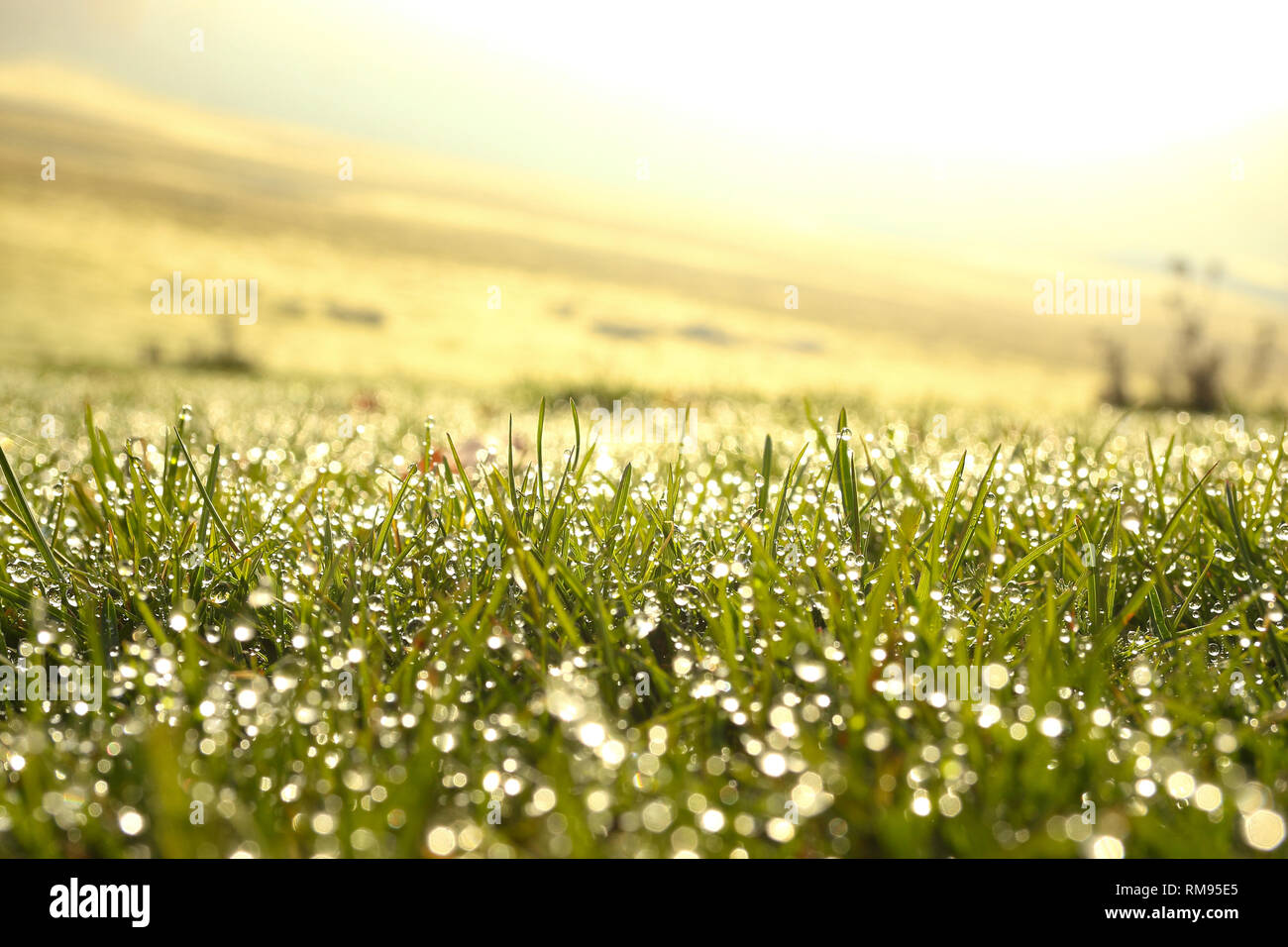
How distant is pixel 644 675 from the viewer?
4.68 feet

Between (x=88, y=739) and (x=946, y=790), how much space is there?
1.18 meters

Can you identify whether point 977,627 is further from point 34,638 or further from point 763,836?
point 34,638

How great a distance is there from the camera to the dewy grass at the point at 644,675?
3.54 ft

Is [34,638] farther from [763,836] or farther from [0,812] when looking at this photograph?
[763,836]

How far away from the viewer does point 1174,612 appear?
175 centimetres

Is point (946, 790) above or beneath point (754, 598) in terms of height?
beneath

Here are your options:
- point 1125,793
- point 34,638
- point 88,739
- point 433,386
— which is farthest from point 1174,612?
point 433,386

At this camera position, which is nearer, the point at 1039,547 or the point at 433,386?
the point at 1039,547

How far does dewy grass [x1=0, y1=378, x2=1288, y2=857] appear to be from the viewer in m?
1.08
